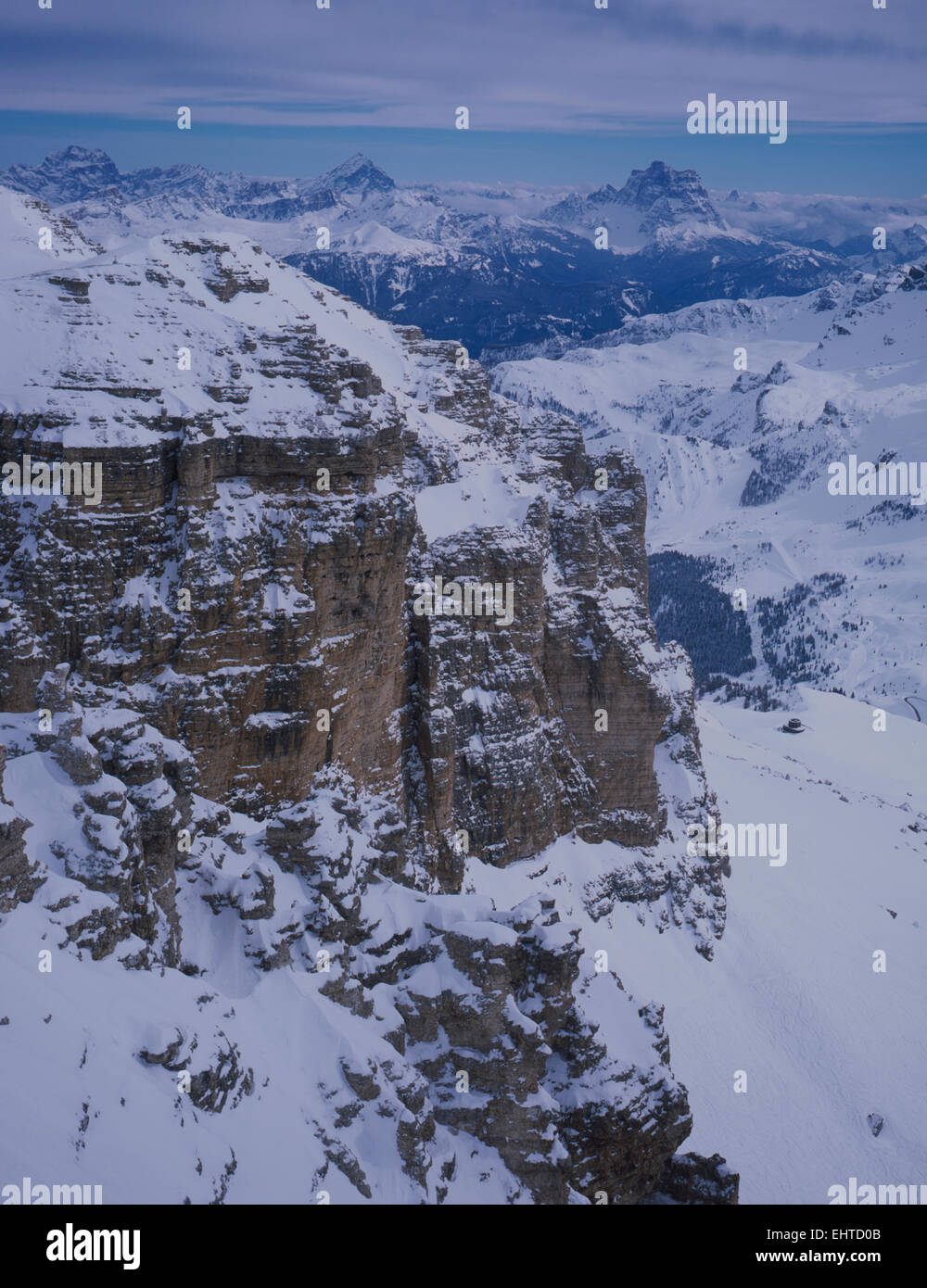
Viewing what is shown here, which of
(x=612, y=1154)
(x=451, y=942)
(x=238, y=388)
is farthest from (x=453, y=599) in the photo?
(x=612, y=1154)

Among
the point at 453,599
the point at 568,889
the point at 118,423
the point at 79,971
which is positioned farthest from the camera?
the point at 568,889

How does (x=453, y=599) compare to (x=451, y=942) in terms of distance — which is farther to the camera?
(x=453, y=599)

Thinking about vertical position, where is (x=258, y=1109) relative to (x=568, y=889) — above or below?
above

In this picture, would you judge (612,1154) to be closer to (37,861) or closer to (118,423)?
(37,861)

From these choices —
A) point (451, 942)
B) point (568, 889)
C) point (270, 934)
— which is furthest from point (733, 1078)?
point (270, 934)

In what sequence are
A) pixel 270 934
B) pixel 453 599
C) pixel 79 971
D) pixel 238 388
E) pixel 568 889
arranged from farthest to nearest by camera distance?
pixel 568 889 < pixel 453 599 < pixel 238 388 < pixel 270 934 < pixel 79 971

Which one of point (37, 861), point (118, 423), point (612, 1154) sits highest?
point (118, 423)
